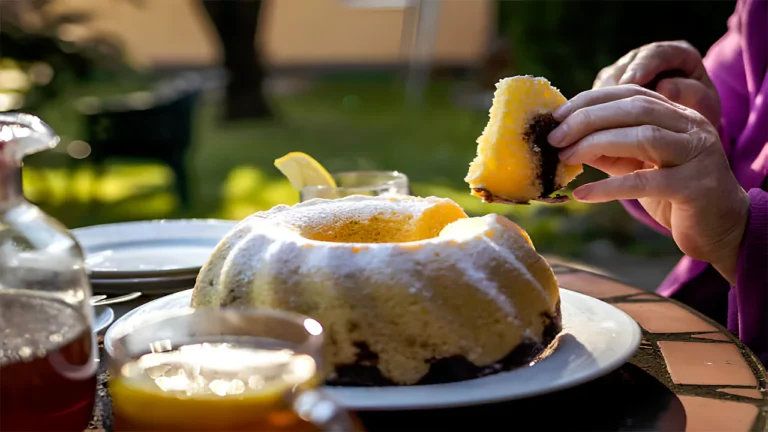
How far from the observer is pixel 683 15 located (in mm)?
5012

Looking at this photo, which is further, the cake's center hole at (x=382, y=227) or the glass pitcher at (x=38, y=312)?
the cake's center hole at (x=382, y=227)

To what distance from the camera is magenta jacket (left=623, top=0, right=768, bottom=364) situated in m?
1.50

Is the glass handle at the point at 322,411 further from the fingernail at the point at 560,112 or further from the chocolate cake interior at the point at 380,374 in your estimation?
the fingernail at the point at 560,112

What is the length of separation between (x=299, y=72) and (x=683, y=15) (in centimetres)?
1001

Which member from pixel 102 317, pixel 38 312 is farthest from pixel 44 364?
pixel 102 317

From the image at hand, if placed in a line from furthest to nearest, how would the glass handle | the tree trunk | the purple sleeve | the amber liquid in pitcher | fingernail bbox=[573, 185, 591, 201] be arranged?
the tree trunk, the purple sleeve, fingernail bbox=[573, 185, 591, 201], the amber liquid in pitcher, the glass handle

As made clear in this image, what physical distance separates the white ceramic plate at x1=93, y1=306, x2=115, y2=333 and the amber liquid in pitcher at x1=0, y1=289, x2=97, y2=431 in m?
0.35

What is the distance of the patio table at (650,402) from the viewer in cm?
95

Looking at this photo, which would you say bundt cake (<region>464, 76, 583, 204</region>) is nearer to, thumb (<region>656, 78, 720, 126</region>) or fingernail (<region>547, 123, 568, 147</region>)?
fingernail (<region>547, 123, 568, 147</region>)

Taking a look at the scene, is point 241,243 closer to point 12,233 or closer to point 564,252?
point 12,233

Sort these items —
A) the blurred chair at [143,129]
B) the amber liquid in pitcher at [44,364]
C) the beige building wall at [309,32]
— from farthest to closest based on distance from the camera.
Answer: the beige building wall at [309,32], the blurred chair at [143,129], the amber liquid in pitcher at [44,364]

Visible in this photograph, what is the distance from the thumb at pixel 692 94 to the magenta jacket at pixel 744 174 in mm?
94

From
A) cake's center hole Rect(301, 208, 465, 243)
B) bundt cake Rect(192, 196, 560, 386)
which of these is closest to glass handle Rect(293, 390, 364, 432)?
bundt cake Rect(192, 196, 560, 386)

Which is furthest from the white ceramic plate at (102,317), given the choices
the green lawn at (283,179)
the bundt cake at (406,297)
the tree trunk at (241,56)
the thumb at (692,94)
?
the tree trunk at (241,56)
